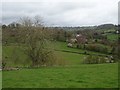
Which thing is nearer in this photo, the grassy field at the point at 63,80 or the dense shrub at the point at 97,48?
the grassy field at the point at 63,80

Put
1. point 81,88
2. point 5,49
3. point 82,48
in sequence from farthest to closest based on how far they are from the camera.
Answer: point 82,48, point 5,49, point 81,88

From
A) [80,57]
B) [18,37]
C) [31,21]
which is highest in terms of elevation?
[31,21]

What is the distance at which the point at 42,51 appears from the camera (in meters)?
39.2

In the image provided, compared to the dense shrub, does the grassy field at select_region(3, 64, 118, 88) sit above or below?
above

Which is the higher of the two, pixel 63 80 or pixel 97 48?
pixel 63 80

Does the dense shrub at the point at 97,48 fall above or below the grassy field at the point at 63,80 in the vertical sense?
below

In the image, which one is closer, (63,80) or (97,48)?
(63,80)

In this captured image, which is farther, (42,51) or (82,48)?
(82,48)

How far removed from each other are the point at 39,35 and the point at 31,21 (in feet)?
10.1

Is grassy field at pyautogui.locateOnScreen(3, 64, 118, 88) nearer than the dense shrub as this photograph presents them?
Yes

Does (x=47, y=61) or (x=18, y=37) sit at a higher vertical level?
(x=18, y=37)

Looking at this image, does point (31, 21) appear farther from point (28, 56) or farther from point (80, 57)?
point (80, 57)

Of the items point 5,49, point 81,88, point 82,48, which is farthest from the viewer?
point 82,48

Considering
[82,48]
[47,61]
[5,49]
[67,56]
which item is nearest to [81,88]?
[47,61]
